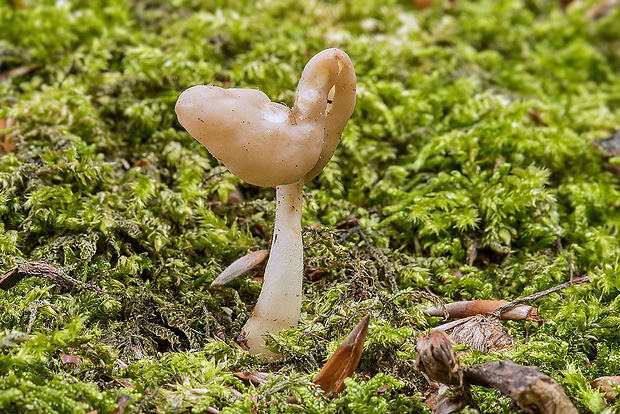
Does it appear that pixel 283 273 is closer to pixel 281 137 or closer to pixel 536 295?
pixel 281 137

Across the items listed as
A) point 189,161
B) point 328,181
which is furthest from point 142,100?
point 328,181

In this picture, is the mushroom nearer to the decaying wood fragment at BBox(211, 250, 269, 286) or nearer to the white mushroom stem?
the white mushroom stem

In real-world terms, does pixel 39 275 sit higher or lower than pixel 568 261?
higher

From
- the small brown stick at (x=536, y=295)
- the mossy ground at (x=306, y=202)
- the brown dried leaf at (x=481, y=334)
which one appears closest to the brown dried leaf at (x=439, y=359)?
the mossy ground at (x=306, y=202)

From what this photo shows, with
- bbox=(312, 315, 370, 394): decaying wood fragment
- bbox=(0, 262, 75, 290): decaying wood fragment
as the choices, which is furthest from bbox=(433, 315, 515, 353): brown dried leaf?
bbox=(0, 262, 75, 290): decaying wood fragment

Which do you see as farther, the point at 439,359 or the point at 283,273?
the point at 283,273

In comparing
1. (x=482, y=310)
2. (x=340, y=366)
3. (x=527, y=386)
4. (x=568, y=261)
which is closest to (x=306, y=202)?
(x=482, y=310)

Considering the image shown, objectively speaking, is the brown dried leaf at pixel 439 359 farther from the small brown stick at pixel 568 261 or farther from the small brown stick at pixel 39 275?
the small brown stick at pixel 39 275
